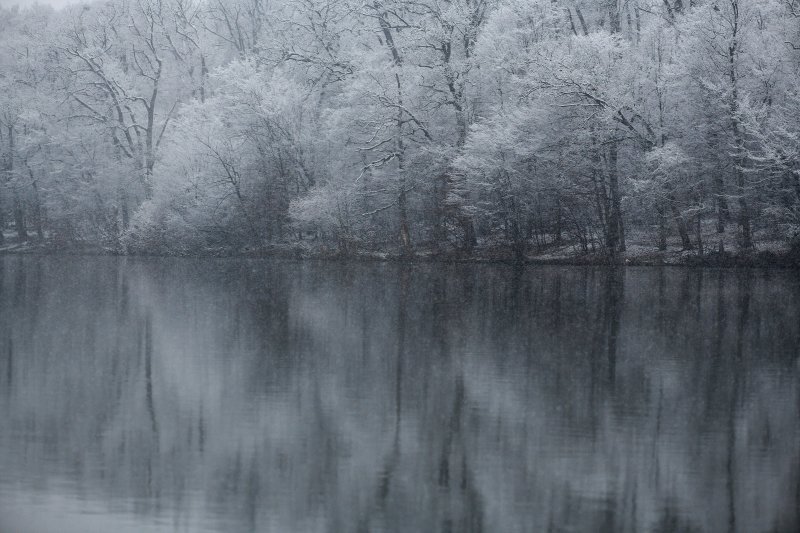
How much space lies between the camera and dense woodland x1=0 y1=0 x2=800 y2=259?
36.0 metres

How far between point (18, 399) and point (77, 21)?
55971 millimetres

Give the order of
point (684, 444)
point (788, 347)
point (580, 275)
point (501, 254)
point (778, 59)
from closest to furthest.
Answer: point (684, 444), point (788, 347), point (580, 275), point (778, 59), point (501, 254)

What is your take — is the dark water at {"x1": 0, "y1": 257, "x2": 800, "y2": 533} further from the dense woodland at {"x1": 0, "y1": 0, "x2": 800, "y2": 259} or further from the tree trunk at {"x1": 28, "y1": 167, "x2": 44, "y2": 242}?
the tree trunk at {"x1": 28, "y1": 167, "x2": 44, "y2": 242}

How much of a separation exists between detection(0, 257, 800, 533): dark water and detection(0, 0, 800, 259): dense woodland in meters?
18.7

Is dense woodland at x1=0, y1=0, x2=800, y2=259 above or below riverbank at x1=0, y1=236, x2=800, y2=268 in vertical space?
above

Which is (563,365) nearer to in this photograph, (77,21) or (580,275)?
(580,275)

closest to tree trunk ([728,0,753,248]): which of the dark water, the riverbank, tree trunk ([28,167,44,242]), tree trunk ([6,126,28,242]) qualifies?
the riverbank

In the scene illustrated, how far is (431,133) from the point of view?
146 ft

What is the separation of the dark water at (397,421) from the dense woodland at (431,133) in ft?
61.4

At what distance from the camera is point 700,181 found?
35.7 m

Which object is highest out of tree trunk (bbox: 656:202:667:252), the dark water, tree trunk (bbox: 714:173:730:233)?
tree trunk (bbox: 714:173:730:233)

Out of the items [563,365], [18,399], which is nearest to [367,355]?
[563,365]

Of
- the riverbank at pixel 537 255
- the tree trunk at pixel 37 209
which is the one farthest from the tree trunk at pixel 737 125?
the tree trunk at pixel 37 209

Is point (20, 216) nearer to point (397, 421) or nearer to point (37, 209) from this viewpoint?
point (37, 209)
